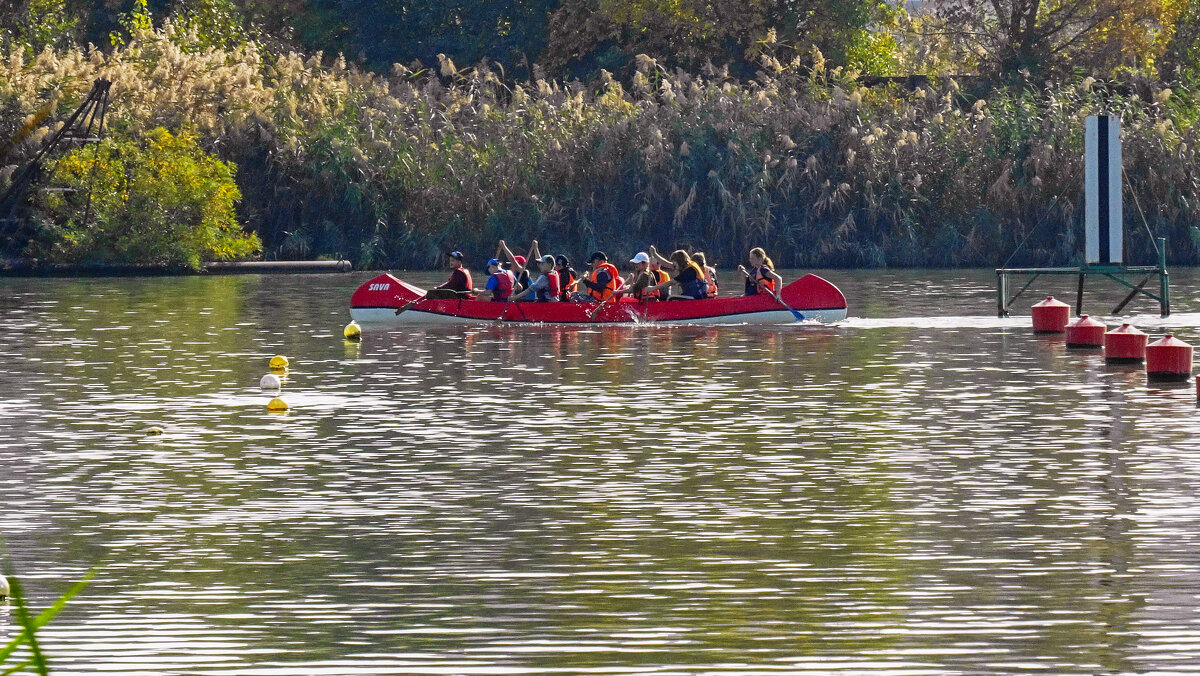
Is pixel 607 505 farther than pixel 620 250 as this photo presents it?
No

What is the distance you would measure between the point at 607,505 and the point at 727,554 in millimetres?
2129

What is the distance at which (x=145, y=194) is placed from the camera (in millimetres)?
54531

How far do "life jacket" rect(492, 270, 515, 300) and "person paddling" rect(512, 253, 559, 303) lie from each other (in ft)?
0.85

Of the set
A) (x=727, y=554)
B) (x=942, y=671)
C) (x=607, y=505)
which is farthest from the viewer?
(x=607, y=505)

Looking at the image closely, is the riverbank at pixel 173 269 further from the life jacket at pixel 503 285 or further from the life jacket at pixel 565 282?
the life jacket at pixel 503 285

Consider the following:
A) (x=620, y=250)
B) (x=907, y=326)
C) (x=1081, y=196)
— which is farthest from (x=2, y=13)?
(x=907, y=326)

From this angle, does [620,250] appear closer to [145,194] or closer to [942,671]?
[145,194]

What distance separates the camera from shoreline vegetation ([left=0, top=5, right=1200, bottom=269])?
54250 mm

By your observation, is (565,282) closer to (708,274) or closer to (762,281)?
(708,274)

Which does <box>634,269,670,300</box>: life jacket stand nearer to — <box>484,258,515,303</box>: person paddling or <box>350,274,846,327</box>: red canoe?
<box>350,274,846,327</box>: red canoe

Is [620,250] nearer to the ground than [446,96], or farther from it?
nearer to the ground

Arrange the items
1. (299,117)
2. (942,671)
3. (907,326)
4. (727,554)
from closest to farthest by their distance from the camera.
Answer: (942,671), (727,554), (907,326), (299,117)

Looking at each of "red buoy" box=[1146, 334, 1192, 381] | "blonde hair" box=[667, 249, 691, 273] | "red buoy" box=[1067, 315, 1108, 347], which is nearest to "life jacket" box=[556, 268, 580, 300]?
"blonde hair" box=[667, 249, 691, 273]

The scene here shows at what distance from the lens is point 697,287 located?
3453cm
